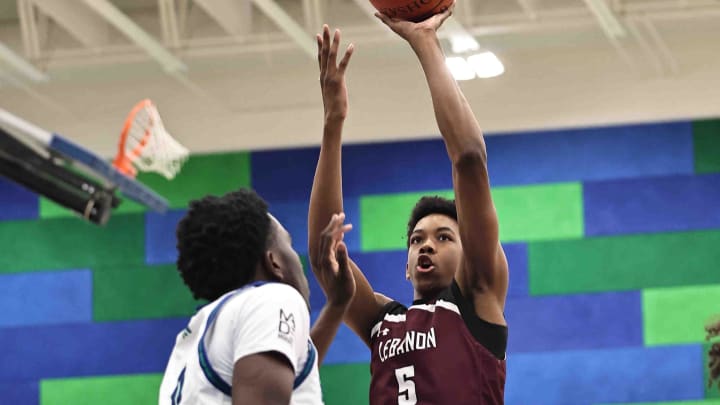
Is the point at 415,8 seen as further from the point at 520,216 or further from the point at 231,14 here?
the point at 520,216

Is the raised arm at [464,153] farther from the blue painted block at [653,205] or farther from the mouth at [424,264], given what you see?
the blue painted block at [653,205]

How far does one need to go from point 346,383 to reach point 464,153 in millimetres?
6323

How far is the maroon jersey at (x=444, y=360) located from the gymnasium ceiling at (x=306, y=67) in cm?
510

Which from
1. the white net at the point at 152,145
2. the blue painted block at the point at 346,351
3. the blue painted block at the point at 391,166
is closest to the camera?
the white net at the point at 152,145

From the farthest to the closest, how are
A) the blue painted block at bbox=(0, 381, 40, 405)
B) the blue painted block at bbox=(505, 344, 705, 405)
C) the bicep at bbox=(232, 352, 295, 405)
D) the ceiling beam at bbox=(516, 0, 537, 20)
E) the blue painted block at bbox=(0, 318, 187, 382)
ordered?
the blue painted block at bbox=(0, 381, 40, 405), the blue painted block at bbox=(0, 318, 187, 382), the blue painted block at bbox=(505, 344, 705, 405), the ceiling beam at bbox=(516, 0, 537, 20), the bicep at bbox=(232, 352, 295, 405)

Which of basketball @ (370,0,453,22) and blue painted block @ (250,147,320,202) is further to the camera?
blue painted block @ (250,147,320,202)

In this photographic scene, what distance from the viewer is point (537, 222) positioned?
30.6 ft

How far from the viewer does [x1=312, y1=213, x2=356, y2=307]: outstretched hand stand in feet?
10.2

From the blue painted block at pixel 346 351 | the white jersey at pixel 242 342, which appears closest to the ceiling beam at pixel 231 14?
the blue painted block at pixel 346 351

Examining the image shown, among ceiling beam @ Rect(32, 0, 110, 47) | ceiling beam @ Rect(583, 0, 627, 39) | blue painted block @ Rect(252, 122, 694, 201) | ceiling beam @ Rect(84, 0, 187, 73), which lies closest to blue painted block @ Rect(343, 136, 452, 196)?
blue painted block @ Rect(252, 122, 694, 201)

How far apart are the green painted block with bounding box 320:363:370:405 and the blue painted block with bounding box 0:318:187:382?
1.26m

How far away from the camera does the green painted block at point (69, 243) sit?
32.5ft

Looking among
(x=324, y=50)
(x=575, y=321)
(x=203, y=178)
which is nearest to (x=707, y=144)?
(x=575, y=321)

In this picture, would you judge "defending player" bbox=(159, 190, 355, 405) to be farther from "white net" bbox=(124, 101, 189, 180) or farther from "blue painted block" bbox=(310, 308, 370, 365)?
"blue painted block" bbox=(310, 308, 370, 365)
